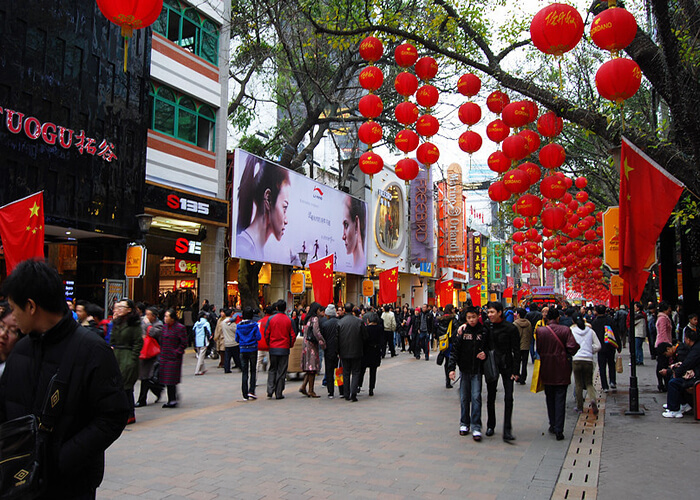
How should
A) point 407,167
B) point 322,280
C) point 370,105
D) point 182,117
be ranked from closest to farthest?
point 370,105 → point 407,167 → point 322,280 → point 182,117

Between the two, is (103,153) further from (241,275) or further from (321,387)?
(321,387)

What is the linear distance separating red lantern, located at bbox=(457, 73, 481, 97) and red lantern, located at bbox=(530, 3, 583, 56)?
2392mm

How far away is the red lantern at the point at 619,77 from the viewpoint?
6.54m

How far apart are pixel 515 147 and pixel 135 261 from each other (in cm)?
1268

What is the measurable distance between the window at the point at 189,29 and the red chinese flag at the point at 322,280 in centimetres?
1095

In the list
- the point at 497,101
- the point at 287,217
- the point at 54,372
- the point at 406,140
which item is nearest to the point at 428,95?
the point at 497,101

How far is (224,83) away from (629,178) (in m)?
18.3

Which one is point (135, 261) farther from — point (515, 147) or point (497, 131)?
point (515, 147)

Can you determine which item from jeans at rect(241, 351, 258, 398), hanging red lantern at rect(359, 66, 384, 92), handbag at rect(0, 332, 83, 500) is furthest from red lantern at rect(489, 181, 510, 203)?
handbag at rect(0, 332, 83, 500)

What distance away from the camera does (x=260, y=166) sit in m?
23.2

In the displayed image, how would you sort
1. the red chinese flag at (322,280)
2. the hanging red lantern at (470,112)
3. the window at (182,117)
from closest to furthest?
the hanging red lantern at (470,112) → the red chinese flag at (322,280) → the window at (182,117)

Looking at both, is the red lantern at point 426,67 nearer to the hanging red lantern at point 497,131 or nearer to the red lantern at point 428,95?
the red lantern at point 428,95

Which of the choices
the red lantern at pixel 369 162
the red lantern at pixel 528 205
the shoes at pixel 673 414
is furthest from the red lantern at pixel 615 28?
the red lantern at pixel 528 205

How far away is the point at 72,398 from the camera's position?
2.53 m
